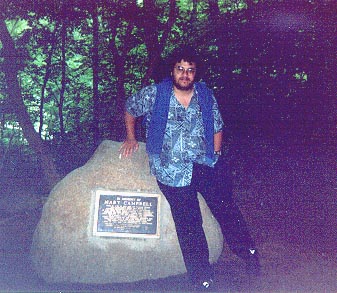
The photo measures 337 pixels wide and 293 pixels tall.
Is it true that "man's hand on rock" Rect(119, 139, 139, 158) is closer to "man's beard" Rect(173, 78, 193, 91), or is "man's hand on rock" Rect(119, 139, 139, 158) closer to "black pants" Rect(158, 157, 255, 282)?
"black pants" Rect(158, 157, 255, 282)

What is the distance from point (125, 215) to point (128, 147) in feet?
1.99

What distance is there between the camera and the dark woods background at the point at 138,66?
583cm

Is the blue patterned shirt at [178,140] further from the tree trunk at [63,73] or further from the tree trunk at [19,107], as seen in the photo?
the tree trunk at [63,73]

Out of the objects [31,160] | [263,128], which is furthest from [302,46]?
[31,160]

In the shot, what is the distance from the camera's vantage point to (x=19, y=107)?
→ 534 cm

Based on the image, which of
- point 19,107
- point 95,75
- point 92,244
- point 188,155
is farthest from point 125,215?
point 95,75

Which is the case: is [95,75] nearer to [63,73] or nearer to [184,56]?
[63,73]

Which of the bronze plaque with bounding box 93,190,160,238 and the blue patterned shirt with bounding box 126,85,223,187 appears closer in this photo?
the blue patterned shirt with bounding box 126,85,223,187

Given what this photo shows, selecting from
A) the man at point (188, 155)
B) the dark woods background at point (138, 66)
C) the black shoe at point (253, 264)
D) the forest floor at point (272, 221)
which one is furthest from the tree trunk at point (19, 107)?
the black shoe at point (253, 264)

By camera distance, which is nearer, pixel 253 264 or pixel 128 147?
pixel 253 264

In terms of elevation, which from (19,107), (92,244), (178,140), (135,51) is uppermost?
(135,51)

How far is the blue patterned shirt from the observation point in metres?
3.18

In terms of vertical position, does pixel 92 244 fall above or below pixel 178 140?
below

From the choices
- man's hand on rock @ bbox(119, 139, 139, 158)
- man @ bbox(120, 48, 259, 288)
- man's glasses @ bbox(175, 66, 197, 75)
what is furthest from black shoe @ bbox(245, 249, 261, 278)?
man's glasses @ bbox(175, 66, 197, 75)
